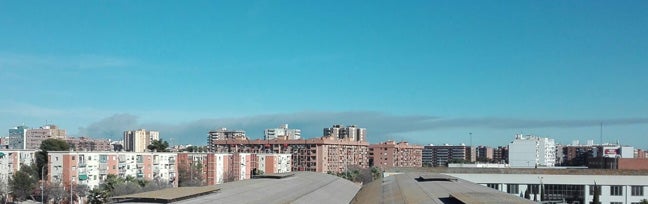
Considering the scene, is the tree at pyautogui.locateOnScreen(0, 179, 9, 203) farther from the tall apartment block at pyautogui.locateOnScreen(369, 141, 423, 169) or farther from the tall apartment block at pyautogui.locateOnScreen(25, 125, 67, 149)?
the tall apartment block at pyautogui.locateOnScreen(369, 141, 423, 169)

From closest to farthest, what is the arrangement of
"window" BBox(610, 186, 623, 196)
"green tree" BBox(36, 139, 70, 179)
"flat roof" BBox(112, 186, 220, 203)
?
"flat roof" BBox(112, 186, 220, 203) → "window" BBox(610, 186, 623, 196) → "green tree" BBox(36, 139, 70, 179)

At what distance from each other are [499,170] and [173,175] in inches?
1569

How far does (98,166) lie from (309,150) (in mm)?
63601

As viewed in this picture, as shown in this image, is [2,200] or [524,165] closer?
[2,200]

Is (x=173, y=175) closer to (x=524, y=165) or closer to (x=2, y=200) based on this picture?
(x=2, y=200)

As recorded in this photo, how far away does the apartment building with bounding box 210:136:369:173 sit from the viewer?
13188 cm

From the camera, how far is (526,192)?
68.1 metres

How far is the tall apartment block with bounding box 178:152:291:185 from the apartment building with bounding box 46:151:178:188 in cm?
520

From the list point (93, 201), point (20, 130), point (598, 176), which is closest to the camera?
point (93, 201)

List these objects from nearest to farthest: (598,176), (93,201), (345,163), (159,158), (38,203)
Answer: (93,201)
(598,176)
(38,203)
(159,158)
(345,163)

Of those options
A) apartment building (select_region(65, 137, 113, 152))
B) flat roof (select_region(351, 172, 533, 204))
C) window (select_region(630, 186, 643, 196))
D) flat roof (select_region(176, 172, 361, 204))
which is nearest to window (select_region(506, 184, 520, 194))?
flat roof (select_region(351, 172, 533, 204))

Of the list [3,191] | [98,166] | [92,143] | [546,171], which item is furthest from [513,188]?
[92,143]

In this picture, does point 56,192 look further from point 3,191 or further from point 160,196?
point 160,196

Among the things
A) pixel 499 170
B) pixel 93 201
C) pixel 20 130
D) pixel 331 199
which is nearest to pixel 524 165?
pixel 499 170
